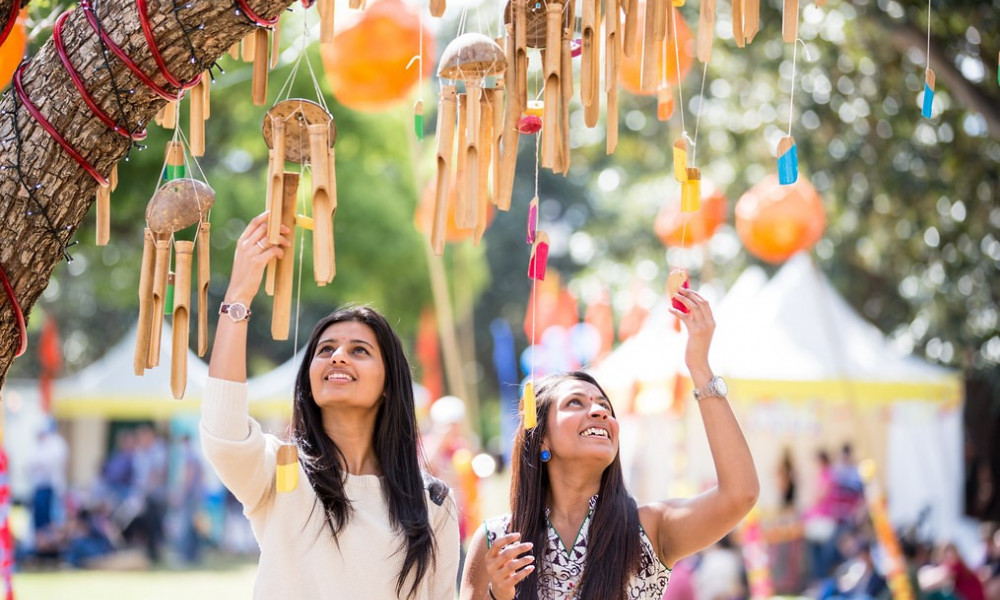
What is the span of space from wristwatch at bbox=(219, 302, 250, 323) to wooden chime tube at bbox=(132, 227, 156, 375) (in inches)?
8.9

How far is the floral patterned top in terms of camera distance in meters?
2.60

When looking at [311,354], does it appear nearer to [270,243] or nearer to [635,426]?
[270,243]

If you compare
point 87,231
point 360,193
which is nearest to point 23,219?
point 87,231

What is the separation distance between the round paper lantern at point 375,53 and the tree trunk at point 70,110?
3.06 m

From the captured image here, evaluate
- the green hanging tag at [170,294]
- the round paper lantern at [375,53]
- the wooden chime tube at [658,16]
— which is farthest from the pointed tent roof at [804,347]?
the green hanging tag at [170,294]

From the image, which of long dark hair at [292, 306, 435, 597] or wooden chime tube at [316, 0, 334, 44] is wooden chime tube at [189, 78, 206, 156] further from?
long dark hair at [292, 306, 435, 597]

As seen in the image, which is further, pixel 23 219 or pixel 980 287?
pixel 980 287

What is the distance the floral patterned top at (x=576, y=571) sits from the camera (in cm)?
260

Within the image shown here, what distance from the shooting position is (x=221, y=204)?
35.9 feet

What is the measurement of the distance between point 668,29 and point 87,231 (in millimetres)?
5625

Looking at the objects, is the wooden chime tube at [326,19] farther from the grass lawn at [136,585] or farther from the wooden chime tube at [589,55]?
the grass lawn at [136,585]

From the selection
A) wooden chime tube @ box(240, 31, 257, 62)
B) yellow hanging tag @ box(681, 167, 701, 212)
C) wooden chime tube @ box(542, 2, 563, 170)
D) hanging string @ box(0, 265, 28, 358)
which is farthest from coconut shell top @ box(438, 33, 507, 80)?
hanging string @ box(0, 265, 28, 358)

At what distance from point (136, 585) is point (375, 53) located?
692 centimetres

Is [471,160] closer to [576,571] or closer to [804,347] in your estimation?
[576,571]
